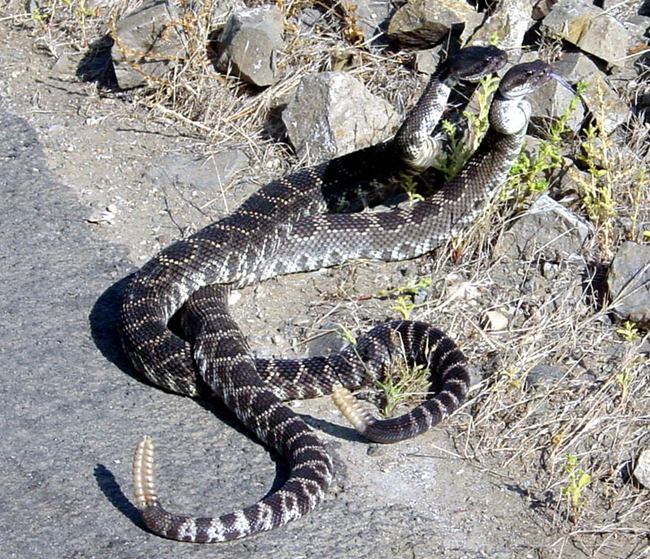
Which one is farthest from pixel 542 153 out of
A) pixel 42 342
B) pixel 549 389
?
pixel 42 342

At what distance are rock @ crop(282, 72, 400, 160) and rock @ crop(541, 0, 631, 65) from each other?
1785mm

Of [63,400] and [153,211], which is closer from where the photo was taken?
[63,400]

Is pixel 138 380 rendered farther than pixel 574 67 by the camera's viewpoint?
No

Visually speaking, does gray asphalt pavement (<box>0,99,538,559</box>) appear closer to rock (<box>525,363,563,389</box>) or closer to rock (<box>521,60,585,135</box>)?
rock (<box>525,363,563,389</box>)

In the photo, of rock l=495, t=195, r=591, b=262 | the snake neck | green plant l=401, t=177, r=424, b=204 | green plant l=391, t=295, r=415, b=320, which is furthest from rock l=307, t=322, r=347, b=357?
the snake neck

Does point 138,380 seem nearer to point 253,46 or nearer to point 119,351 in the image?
point 119,351

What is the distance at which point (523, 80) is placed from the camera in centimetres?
767

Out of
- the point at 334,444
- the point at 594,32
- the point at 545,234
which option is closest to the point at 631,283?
the point at 545,234

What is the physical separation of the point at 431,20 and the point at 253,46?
1700 mm

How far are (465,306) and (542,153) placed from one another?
55.6 inches

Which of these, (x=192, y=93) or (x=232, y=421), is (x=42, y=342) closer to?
→ (x=232, y=421)

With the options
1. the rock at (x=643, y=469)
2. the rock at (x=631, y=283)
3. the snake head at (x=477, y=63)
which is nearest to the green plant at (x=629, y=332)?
the rock at (x=631, y=283)

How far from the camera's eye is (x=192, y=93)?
9.55m

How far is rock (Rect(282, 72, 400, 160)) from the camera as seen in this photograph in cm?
884
